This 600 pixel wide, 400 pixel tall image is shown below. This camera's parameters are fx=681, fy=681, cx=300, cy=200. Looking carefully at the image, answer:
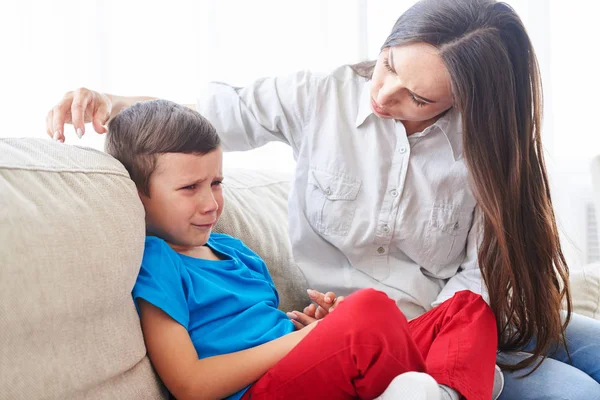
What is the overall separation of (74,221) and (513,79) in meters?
0.78

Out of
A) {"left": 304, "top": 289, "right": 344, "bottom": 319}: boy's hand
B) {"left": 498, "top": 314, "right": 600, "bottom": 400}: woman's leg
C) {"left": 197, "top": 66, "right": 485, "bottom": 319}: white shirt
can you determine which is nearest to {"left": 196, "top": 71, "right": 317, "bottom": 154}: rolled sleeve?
{"left": 197, "top": 66, "right": 485, "bottom": 319}: white shirt

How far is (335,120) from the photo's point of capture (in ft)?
4.48

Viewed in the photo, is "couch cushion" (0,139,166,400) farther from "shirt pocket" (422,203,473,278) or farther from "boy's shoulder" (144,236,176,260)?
"shirt pocket" (422,203,473,278)

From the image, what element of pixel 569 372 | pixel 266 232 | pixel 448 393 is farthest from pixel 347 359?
pixel 266 232

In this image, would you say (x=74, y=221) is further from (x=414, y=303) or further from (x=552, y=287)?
(x=552, y=287)

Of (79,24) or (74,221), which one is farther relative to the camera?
(79,24)

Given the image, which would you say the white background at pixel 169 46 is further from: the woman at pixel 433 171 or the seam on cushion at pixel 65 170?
the seam on cushion at pixel 65 170

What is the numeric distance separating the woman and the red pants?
23 cm

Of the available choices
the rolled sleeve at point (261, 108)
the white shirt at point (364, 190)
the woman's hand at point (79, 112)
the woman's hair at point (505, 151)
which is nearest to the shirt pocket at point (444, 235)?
the white shirt at point (364, 190)

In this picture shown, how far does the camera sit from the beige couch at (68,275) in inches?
30.0

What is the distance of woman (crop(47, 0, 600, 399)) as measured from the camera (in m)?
1.17

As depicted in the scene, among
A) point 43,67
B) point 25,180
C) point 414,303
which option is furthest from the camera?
point 43,67


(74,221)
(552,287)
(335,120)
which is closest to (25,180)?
A: (74,221)

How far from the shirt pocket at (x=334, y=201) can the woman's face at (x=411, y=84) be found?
0.17m
